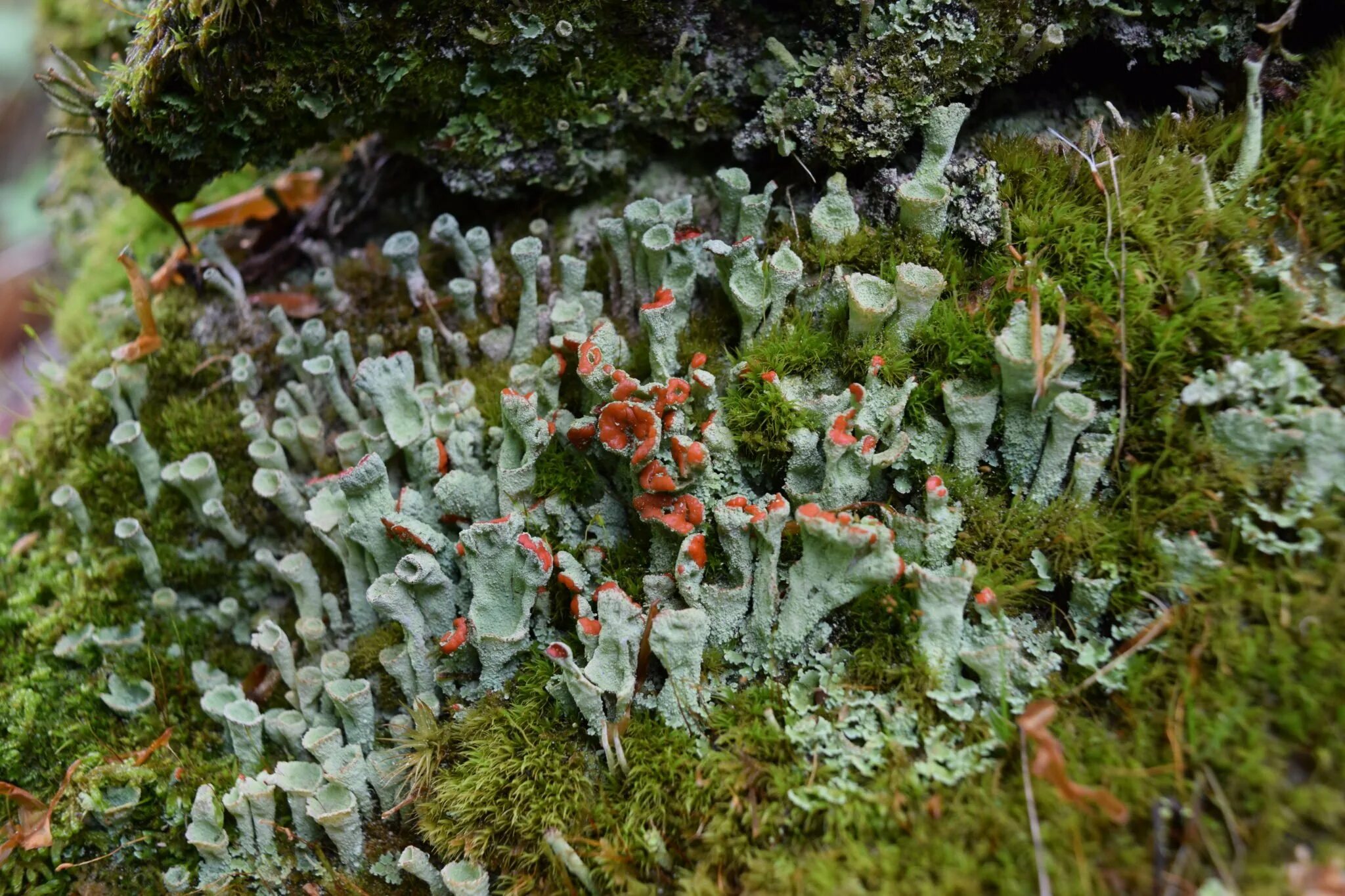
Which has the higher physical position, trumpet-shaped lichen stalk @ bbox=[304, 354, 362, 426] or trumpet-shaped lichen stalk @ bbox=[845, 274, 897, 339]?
trumpet-shaped lichen stalk @ bbox=[304, 354, 362, 426]

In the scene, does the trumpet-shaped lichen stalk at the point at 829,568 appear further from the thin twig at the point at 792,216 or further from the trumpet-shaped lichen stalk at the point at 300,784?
the trumpet-shaped lichen stalk at the point at 300,784

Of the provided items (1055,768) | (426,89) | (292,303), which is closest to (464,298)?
(426,89)

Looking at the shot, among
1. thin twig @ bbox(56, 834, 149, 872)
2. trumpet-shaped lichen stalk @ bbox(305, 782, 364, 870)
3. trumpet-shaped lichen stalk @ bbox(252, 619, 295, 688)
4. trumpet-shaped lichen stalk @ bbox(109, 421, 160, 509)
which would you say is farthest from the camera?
trumpet-shaped lichen stalk @ bbox(109, 421, 160, 509)

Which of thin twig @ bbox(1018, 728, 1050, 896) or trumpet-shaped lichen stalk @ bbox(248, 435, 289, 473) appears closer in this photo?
thin twig @ bbox(1018, 728, 1050, 896)

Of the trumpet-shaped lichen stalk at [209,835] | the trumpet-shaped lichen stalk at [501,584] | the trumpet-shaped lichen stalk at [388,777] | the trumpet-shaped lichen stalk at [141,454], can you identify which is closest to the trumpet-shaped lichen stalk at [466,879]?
the trumpet-shaped lichen stalk at [388,777]

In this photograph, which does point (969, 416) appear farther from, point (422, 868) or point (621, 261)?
point (422, 868)

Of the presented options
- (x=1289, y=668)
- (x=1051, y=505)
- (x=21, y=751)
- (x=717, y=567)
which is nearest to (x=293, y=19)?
(x=717, y=567)

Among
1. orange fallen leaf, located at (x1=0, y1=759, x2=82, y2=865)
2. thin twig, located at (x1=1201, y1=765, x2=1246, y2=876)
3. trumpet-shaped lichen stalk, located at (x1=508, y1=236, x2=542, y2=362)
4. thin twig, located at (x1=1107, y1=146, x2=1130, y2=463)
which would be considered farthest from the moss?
thin twig, located at (x1=1201, y1=765, x2=1246, y2=876)

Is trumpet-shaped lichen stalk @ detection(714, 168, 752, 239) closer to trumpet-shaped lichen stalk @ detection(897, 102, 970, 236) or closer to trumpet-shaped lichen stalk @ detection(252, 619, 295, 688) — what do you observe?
trumpet-shaped lichen stalk @ detection(897, 102, 970, 236)
